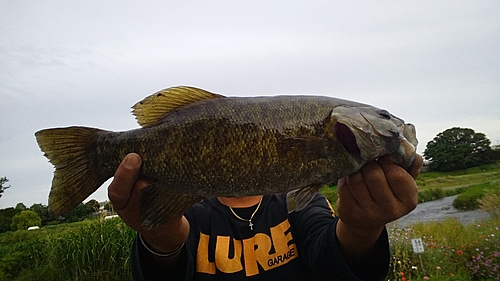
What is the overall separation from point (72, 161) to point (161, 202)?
2.51ft

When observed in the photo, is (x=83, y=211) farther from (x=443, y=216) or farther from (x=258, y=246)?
(x=443, y=216)

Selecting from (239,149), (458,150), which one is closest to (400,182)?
(239,149)

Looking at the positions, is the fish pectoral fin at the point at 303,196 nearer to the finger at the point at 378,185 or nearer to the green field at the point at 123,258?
the finger at the point at 378,185

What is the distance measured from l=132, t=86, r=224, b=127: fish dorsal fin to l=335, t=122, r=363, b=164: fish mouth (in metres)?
0.87

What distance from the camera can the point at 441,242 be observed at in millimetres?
10203

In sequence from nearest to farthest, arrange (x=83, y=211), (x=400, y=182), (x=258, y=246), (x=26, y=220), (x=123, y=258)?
(x=400, y=182) → (x=258, y=246) → (x=123, y=258) → (x=83, y=211) → (x=26, y=220)

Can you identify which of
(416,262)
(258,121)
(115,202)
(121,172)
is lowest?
(416,262)

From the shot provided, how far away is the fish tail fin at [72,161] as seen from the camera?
2.43m

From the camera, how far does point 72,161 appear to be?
2484mm

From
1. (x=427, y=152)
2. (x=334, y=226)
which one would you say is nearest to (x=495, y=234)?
(x=334, y=226)

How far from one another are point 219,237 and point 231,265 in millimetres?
297

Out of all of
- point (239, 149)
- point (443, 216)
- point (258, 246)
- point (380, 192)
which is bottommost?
point (443, 216)

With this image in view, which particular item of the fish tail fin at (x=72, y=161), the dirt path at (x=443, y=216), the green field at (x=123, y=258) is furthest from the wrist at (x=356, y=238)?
the dirt path at (x=443, y=216)

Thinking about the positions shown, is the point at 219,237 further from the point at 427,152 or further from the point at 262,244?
the point at 427,152
